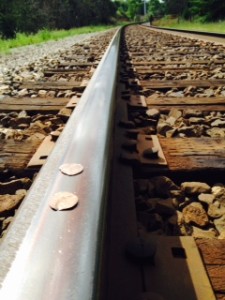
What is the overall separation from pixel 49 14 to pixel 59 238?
38540 mm

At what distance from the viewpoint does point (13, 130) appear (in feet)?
6.78

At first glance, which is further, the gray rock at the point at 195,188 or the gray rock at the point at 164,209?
the gray rock at the point at 195,188

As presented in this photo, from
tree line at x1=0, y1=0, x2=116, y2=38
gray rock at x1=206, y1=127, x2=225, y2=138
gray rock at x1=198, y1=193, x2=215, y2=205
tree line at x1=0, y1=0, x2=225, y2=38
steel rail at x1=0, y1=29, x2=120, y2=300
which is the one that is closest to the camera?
steel rail at x1=0, y1=29, x2=120, y2=300

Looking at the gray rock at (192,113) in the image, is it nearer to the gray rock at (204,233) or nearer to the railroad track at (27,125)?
the railroad track at (27,125)

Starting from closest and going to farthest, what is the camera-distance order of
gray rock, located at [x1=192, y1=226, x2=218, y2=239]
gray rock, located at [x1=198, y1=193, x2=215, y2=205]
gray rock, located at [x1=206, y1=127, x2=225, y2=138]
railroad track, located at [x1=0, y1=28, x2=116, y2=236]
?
1. gray rock, located at [x1=192, y1=226, x2=218, y2=239]
2. gray rock, located at [x1=198, y1=193, x2=215, y2=205]
3. railroad track, located at [x1=0, y1=28, x2=116, y2=236]
4. gray rock, located at [x1=206, y1=127, x2=225, y2=138]

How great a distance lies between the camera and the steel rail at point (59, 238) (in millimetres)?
549

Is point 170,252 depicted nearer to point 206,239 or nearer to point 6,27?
point 206,239

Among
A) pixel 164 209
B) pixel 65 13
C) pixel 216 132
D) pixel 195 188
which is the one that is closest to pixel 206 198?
pixel 195 188

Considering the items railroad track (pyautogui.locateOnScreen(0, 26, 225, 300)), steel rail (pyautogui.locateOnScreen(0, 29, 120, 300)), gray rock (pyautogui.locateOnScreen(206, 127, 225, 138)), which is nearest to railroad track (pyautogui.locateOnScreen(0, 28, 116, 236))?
railroad track (pyautogui.locateOnScreen(0, 26, 225, 300))

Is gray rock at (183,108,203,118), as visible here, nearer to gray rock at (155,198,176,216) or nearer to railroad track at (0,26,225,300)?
railroad track at (0,26,225,300)

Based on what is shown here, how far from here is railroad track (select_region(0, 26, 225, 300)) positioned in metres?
0.61

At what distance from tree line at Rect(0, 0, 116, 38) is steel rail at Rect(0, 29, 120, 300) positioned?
1739 cm

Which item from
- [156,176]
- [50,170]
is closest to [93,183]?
[50,170]

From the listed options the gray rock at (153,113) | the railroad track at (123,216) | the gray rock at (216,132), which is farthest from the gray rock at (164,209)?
the gray rock at (153,113)
